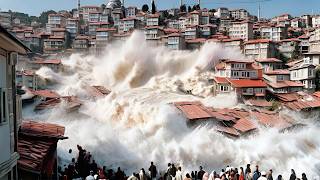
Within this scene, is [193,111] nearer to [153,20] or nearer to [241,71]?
[241,71]

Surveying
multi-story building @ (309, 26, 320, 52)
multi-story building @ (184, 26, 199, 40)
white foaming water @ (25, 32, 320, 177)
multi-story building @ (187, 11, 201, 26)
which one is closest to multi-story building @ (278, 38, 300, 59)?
multi-story building @ (309, 26, 320, 52)

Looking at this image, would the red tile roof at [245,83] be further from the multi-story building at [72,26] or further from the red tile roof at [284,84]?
the multi-story building at [72,26]

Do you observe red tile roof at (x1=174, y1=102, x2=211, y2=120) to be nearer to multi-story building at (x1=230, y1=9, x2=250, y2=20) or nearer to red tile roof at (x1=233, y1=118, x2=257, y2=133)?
red tile roof at (x1=233, y1=118, x2=257, y2=133)

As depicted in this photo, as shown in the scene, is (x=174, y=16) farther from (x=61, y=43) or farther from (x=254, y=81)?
(x=254, y=81)

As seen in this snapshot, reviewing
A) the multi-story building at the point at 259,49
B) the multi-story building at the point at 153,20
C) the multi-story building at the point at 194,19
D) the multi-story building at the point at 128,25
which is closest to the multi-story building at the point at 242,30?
the multi-story building at the point at 194,19

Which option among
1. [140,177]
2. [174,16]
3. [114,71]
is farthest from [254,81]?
[174,16]

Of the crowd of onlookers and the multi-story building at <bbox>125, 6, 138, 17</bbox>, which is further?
the multi-story building at <bbox>125, 6, 138, 17</bbox>
